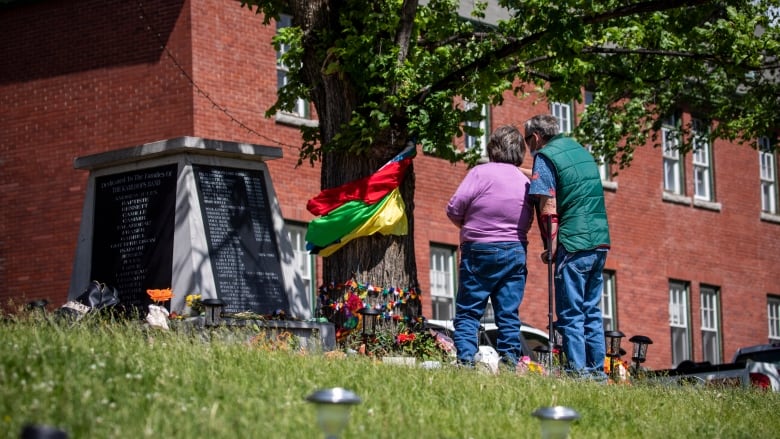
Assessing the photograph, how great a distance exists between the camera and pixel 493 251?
35.6 ft

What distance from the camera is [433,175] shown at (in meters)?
25.1

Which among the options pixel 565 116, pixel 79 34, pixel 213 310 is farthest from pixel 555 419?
pixel 565 116

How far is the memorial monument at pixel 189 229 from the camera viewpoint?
1226 centimetres

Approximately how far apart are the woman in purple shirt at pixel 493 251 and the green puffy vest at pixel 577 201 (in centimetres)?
35

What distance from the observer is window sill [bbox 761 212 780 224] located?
108ft

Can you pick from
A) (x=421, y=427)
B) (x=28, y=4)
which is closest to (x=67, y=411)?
(x=421, y=427)

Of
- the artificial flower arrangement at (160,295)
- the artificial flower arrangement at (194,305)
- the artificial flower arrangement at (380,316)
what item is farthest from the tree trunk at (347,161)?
the artificial flower arrangement at (160,295)

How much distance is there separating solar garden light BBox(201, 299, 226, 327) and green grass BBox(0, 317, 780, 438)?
851mm

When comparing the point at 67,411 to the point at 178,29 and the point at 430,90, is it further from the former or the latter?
the point at 178,29

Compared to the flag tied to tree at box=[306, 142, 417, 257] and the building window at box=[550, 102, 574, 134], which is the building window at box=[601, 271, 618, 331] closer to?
the building window at box=[550, 102, 574, 134]

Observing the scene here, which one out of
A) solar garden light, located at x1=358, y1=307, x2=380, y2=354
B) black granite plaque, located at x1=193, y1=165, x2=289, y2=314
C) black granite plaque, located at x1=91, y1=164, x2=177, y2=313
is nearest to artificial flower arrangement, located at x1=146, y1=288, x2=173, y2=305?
black granite plaque, located at x1=91, y1=164, x2=177, y2=313

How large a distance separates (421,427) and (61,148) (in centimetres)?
1592

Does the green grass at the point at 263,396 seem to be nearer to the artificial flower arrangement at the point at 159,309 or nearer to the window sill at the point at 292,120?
the artificial flower arrangement at the point at 159,309

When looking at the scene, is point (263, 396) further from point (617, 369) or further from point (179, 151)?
point (617, 369)
